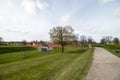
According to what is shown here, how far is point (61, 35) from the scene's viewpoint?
5688 centimetres

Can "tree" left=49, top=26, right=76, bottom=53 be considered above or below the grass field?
above

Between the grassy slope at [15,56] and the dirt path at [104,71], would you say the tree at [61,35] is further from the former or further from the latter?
Result: the dirt path at [104,71]

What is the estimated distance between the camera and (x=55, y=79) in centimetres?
1347

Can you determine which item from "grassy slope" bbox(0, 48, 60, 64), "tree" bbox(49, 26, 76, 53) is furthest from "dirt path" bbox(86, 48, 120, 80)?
"tree" bbox(49, 26, 76, 53)

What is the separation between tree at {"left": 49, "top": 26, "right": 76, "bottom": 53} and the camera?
56719 mm

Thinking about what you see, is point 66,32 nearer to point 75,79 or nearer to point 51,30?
point 51,30

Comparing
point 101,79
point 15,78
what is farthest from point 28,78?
point 101,79

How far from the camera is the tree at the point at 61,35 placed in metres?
56.7

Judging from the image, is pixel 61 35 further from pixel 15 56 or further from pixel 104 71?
pixel 104 71

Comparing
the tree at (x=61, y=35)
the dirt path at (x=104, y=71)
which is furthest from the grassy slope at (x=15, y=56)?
the dirt path at (x=104, y=71)

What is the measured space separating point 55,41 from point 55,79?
4337cm

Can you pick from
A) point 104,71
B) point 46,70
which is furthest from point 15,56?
point 104,71

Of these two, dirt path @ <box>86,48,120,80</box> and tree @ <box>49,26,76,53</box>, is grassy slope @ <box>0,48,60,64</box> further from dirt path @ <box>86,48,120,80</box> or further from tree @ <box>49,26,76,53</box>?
dirt path @ <box>86,48,120,80</box>

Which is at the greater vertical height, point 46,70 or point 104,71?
point 104,71
